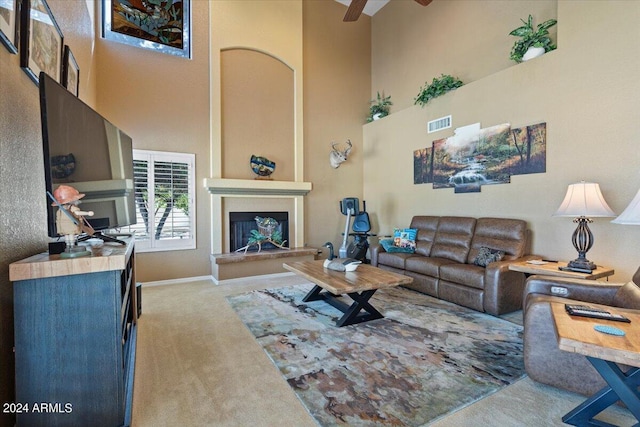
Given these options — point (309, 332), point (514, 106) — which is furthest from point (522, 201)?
point (309, 332)

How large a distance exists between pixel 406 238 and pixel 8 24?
4414 millimetres

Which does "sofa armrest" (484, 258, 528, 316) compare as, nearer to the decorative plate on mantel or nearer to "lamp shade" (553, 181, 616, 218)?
"lamp shade" (553, 181, 616, 218)

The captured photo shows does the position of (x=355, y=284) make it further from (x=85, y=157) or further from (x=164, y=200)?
(x=164, y=200)

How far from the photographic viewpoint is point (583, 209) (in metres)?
2.55

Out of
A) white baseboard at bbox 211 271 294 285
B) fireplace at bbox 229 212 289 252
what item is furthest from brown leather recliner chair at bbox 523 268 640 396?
fireplace at bbox 229 212 289 252

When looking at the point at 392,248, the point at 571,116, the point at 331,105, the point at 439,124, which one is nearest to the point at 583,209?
the point at 571,116

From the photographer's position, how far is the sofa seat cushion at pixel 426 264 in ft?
12.0

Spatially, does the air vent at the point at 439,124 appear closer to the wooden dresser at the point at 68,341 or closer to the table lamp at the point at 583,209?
the table lamp at the point at 583,209

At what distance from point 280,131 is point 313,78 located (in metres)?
1.35

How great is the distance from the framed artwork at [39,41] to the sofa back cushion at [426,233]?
14.1ft

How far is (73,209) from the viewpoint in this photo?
1.55 meters

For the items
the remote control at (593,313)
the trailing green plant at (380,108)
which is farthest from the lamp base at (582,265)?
the trailing green plant at (380,108)

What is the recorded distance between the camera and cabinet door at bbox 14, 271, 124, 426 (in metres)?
1.33

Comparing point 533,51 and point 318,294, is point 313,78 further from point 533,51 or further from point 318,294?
point 318,294
